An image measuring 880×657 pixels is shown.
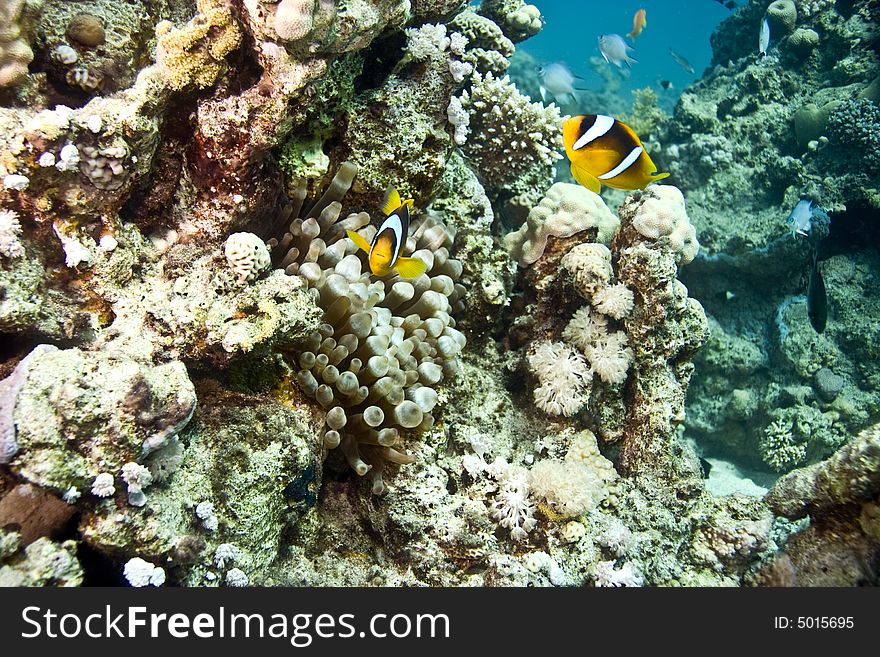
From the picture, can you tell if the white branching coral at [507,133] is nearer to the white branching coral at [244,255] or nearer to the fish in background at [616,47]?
the white branching coral at [244,255]

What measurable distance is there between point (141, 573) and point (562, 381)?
2.26 metres

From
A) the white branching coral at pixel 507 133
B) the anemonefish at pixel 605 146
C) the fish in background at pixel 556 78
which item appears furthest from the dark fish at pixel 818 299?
the fish in background at pixel 556 78

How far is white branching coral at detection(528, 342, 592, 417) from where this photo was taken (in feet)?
10.3

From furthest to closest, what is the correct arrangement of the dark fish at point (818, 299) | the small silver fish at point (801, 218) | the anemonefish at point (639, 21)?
the anemonefish at point (639, 21), the small silver fish at point (801, 218), the dark fish at point (818, 299)

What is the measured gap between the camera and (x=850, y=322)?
610 cm

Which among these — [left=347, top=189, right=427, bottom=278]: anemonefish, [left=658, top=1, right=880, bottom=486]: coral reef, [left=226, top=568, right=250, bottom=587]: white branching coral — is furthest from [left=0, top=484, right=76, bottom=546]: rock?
[left=658, top=1, right=880, bottom=486]: coral reef

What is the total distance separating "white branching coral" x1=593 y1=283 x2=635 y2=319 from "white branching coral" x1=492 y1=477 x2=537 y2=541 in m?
1.16

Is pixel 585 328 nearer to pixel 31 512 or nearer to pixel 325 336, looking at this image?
pixel 325 336

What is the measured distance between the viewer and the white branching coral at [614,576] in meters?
2.49

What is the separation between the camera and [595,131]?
2629mm

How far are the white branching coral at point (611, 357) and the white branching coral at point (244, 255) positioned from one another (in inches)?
78.6
